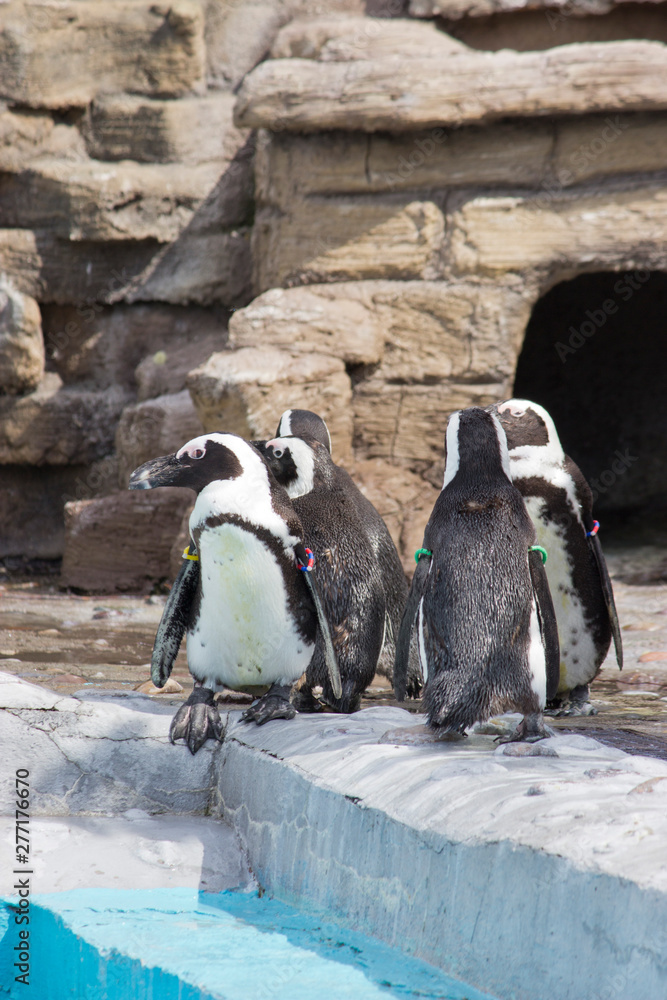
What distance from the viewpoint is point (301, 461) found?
3.47 meters

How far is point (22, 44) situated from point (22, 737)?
→ 623 cm

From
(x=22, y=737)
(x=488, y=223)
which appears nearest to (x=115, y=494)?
(x=488, y=223)

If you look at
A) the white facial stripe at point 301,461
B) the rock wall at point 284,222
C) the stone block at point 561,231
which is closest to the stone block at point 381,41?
the rock wall at point 284,222

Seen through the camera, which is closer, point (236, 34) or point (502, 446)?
point (502, 446)

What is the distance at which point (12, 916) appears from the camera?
221 cm

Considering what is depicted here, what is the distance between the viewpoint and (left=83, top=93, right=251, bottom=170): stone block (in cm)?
746

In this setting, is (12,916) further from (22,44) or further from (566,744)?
(22,44)

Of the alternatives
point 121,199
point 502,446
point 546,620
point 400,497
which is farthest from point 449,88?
point 546,620

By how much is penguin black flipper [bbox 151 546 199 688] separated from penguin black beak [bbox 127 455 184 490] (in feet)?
0.84

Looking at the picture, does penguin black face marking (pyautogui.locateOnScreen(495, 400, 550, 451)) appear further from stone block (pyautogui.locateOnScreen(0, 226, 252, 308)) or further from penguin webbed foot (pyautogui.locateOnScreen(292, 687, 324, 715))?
stone block (pyautogui.locateOnScreen(0, 226, 252, 308))

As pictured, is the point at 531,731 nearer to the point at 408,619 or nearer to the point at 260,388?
the point at 408,619

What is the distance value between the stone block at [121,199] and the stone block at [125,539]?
85.7 inches

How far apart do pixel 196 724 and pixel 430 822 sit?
971mm

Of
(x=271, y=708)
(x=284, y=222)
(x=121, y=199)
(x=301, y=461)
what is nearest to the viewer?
(x=271, y=708)
